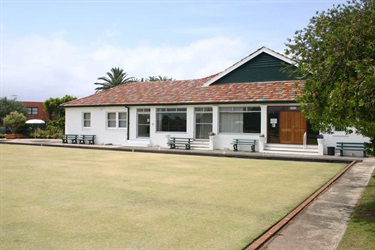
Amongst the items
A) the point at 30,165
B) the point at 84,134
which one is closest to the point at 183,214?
the point at 30,165

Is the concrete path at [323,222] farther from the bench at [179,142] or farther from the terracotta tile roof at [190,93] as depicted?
the bench at [179,142]

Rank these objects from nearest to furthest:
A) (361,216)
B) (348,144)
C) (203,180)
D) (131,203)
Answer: (361,216) → (131,203) → (203,180) → (348,144)

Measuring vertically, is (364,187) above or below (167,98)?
below

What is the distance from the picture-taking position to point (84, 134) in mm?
29266

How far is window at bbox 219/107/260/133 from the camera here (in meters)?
22.5

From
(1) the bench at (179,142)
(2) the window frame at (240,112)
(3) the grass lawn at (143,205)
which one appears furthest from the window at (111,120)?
(3) the grass lawn at (143,205)

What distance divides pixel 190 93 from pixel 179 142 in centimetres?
379

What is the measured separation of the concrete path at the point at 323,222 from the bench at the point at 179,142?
14.0 meters

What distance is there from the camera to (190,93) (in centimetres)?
2577

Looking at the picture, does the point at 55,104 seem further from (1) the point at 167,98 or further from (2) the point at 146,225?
(2) the point at 146,225

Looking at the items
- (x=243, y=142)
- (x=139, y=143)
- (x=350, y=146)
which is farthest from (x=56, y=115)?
(x=350, y=146)

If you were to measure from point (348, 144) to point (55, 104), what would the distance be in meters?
46.4

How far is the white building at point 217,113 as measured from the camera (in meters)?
21.4

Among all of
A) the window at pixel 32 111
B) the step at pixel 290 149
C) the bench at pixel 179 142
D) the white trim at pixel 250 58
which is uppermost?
the white trim at pixel 250 58
